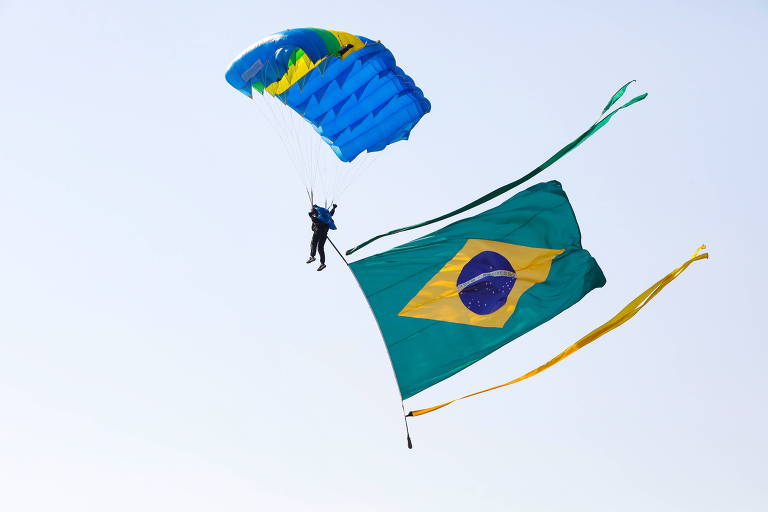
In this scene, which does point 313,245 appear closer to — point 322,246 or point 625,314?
point 322,246

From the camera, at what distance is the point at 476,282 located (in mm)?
16609

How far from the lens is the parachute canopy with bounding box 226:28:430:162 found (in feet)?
57.3

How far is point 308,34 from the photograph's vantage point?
56.5 ft

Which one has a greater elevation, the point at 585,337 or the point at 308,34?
the point at 308,34

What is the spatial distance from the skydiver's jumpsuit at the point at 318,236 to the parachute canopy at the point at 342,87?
1.49 metres

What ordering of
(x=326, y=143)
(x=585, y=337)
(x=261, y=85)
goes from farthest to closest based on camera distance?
(x=326, y=143)
(x=261, y=85)
(x=585, y=337)

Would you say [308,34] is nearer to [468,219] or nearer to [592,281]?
[468,219]

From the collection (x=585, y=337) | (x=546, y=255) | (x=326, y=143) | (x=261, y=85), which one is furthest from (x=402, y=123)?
(x=585, y=337)

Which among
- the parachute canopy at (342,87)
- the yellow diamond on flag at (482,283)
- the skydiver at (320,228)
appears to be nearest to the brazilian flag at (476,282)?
the yellow diamond on flag at (482,283)

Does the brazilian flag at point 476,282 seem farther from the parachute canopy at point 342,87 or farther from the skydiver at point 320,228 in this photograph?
the parachute canopy at point 342,87

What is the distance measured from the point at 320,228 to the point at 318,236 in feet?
0.50

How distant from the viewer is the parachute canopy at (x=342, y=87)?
688 inches

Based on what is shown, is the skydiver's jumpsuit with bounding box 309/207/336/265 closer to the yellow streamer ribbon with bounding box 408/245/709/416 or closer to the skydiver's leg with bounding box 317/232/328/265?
the skydiver's leg with bounding box 317/232/328/265

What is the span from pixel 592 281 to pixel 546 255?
79 centimetres
